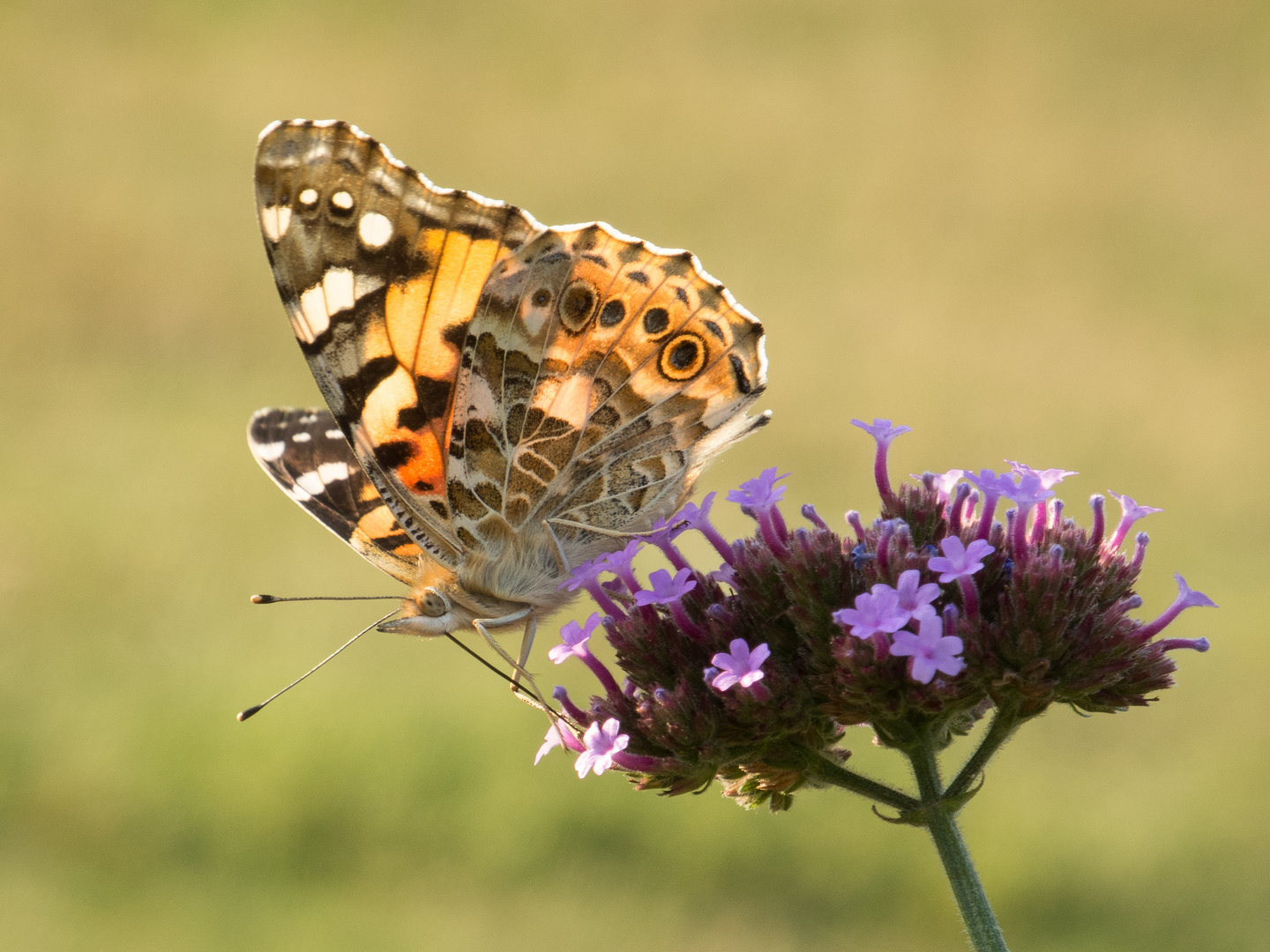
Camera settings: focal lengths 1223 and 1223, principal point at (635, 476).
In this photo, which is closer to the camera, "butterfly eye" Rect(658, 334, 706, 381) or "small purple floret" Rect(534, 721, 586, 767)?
"small purple floret" Rect(534, 721, 586, 767)

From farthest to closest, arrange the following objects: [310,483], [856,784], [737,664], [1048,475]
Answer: [310,483]
[1048,475]
[856,784]
[737,664]

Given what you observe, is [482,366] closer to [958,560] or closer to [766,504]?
[766,504]

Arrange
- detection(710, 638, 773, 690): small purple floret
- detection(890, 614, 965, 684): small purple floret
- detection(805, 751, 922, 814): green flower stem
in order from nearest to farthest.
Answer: detection(890, 614, 965, 684): small purple floret → detection(710, 638, 773, 690): small purple floret → detection(805, 751, 922, 814): green flower stem

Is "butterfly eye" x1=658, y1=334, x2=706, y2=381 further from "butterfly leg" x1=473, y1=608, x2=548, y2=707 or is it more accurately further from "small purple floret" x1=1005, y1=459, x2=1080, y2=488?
"small purple floret" x1=1005, y1=459, x2=1080, y2=488

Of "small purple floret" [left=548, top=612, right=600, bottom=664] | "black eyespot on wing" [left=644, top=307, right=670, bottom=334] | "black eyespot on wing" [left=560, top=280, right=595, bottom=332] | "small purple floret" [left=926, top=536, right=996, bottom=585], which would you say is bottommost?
"small purple floret" [left=926, top=536, right=996, bottom=585]

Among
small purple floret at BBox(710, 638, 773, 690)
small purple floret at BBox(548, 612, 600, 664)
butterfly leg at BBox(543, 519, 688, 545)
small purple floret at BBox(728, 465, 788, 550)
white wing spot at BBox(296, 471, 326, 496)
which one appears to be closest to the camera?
small purple floret at BBox(710, 638, 773, 690)

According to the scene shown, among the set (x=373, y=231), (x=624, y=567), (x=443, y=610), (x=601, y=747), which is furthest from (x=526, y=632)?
(x=373, y=231)

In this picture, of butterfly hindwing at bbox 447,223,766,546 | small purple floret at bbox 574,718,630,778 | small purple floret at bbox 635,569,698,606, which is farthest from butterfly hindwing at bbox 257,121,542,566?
small purple floret at bbox 574,718,630,778
